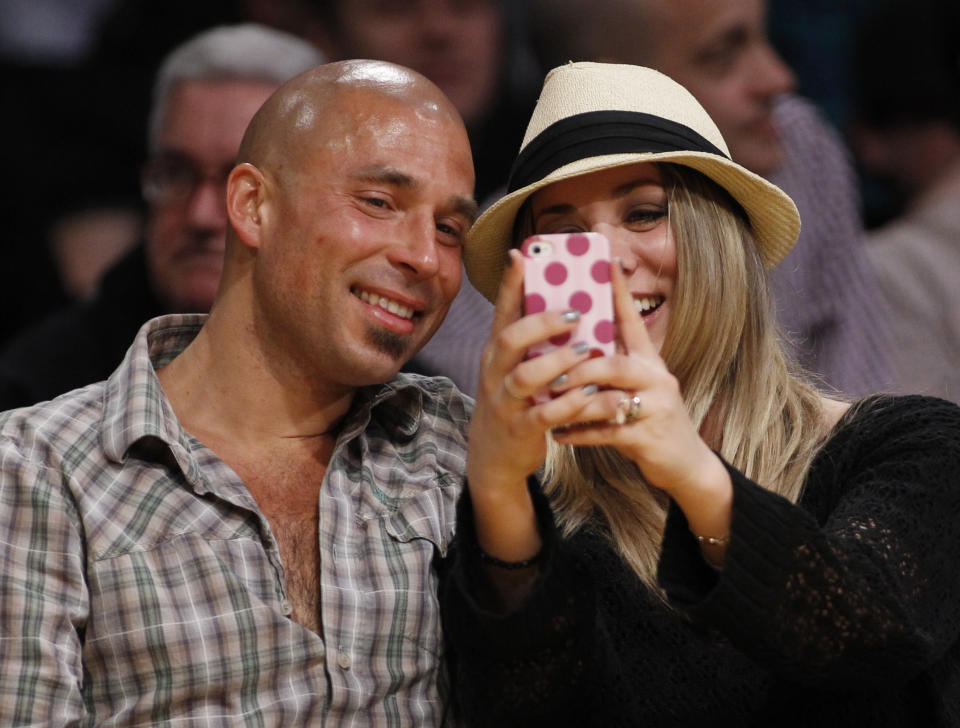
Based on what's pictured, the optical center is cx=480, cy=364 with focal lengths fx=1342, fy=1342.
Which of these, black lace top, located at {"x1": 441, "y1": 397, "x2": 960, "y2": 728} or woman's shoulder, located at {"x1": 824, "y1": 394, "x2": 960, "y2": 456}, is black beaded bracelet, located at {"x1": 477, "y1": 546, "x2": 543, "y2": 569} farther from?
woman's shoulder, located at {"x1": 824, "y1": 394, "x2": 960, "y2": 456}

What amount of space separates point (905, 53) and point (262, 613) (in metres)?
3.00

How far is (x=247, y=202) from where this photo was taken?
Answer: 2.39 metres

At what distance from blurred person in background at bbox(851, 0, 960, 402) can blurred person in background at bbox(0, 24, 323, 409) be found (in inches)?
70.5

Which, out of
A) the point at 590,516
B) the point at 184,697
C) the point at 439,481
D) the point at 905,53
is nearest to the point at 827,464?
the point at 590,516

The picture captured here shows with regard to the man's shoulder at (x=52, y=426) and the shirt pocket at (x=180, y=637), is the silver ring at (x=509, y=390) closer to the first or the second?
the shirt pocket at (x=180, y=637)

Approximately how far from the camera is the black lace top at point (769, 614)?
5.59ft

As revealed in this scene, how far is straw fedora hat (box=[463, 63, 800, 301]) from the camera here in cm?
218

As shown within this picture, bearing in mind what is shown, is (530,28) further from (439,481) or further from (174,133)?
(439,481)

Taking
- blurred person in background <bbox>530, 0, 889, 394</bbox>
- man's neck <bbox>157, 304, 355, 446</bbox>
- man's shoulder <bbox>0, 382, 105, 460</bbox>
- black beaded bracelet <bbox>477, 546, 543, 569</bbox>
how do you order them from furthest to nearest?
blurred person in background <bbox>530, 0, 889, 394</bbox>, man's neck <bbox>157, 304, 355, 446</bbox>, man's shoulder <bbox>0, 382, 105, 460</bbox>, black beaded bracelet <bbox>477, 546, 543, 569</bbox>

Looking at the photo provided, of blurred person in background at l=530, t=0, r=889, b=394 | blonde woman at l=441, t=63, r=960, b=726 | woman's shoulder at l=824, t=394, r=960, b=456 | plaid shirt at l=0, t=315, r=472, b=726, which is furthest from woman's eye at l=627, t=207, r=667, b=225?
blurred person in background at l=530, t=0, r=889, b=394

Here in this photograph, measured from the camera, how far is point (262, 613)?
6.66 feet

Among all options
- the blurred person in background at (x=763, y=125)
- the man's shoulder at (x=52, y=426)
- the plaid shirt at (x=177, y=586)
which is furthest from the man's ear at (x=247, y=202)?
the blurred person in background at (x=763, y=125)

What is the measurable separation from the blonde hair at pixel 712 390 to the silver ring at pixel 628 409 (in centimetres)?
59

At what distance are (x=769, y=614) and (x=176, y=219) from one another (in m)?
2.25
